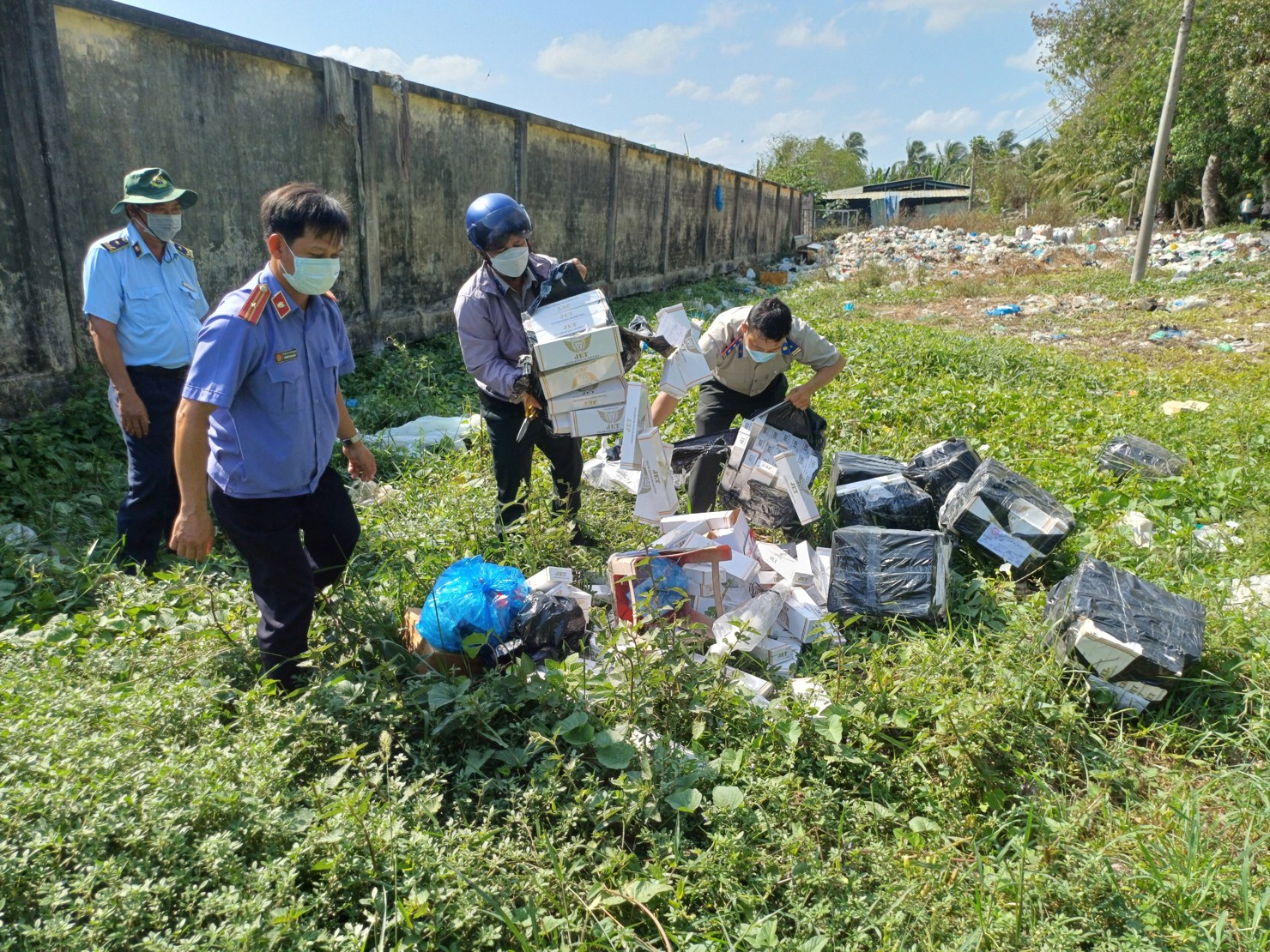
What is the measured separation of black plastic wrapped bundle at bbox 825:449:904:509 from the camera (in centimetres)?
402

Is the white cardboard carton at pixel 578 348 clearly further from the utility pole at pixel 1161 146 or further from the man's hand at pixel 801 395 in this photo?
the utility pole at pixel 1161 146

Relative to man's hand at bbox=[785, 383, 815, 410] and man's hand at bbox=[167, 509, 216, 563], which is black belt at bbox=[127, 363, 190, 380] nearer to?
man's hand at bbox=[167, 509, 216, 563]

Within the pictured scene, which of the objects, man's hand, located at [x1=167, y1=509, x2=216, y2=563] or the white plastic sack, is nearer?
man's hand, located at [x1=167, y1=509, x2=216, y2=563]

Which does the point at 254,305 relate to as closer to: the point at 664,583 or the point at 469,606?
the point at 469,606

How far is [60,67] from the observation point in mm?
4555

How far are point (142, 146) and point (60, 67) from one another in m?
0.61

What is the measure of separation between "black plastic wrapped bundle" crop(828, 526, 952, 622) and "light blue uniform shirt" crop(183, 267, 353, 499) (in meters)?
2.09

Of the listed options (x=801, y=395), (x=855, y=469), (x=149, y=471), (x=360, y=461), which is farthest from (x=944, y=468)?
(x=149, y=471)

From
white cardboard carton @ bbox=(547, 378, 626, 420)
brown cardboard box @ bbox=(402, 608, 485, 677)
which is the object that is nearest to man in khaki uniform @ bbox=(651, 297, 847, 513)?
white cardboard carton @ bbox=(547, 378, 626, 420)

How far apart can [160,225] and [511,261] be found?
63.9 inches

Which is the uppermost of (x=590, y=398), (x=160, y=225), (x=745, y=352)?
(x=160, y=225)

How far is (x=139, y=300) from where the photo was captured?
133 inches

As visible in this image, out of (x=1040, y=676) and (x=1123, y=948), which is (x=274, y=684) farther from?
(x=1040, y=676)

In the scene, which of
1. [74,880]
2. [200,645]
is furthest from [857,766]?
[200,645]
